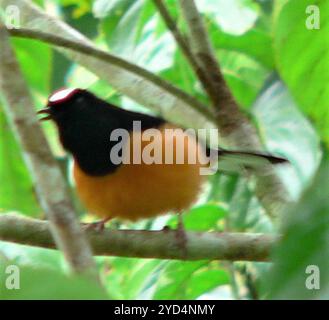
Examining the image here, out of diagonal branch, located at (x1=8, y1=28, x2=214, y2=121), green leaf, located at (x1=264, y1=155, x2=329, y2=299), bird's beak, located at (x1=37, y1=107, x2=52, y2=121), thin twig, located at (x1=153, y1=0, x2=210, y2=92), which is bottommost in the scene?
green leaf, located at (x1=264, y1=155, x2=329, y2=299)

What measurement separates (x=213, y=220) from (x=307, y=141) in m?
0.37

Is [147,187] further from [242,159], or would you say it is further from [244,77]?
[244,77]

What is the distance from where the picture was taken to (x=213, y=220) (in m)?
1.68

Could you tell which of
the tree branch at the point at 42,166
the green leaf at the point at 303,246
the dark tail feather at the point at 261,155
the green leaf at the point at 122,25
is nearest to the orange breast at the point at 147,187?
the dark tail feather at the point at 261,155

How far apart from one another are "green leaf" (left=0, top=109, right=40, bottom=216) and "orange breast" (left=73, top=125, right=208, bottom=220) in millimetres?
187

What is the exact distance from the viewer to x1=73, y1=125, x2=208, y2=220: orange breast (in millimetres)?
1547

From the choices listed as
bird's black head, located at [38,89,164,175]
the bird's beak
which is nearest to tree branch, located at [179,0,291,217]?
bird's black head, located at [38,89,164,175]

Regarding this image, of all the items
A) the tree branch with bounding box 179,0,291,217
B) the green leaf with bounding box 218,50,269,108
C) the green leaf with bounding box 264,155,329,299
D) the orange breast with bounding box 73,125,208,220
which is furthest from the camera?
the green leaf with bounding box 218,50,269,108

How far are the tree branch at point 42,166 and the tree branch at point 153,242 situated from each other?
1.64ft

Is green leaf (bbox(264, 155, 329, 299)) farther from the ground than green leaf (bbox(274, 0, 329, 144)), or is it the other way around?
green leaf (bbox(274, 0, 329, 144))

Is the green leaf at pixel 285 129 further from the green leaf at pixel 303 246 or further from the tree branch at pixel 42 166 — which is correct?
the green leaf at pixel 303 246

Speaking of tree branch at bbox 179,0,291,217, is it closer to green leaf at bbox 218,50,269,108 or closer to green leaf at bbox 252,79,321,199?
green leaf at bbox 252,79,321,199

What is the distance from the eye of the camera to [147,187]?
1.55 metres

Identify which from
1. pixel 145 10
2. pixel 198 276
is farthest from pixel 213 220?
pixel 145 10
